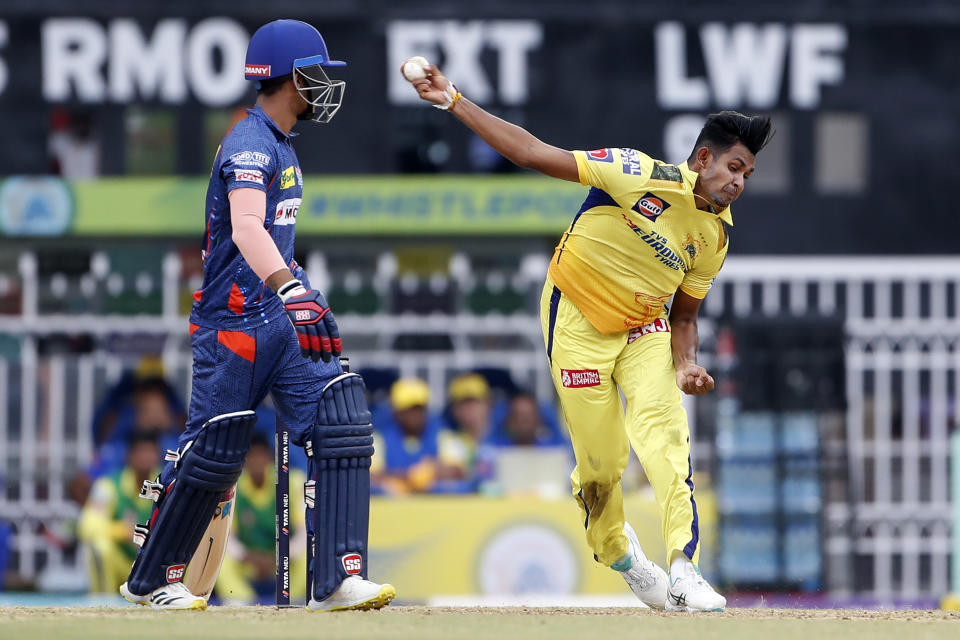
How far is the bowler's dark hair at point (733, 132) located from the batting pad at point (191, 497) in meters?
2.02

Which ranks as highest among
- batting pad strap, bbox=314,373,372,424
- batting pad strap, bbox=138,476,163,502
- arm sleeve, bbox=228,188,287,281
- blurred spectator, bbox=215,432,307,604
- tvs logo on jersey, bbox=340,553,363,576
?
arm sleeve, bbox=228,188,287,281

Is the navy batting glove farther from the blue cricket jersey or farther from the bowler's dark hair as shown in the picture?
the bowler's dark hair

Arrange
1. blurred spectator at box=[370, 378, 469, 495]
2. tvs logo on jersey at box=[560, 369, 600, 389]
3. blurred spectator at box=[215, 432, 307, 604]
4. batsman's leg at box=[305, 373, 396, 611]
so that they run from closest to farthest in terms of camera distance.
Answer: batsman's leg at box=[305, 373, 396, 611], tvs logo on jersey at box=[560, 369, 600, 389], blurred spectator at box=[215, 432, 307, 604], blurred spectator at box=[370, 378, 469, 495]

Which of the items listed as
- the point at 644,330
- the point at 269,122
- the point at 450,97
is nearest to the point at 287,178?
the point at 269,122

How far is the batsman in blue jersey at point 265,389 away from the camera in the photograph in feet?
20.1

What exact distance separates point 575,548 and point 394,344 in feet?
8.28

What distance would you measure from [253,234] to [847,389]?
7.55 m

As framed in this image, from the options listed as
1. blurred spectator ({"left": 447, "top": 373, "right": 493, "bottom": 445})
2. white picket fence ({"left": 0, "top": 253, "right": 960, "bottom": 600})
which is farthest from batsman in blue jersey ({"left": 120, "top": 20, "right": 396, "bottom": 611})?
white picket fence ({"left": 0, "top": 253, "right": 960, "bottom": 600})

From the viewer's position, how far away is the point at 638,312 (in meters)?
6.93

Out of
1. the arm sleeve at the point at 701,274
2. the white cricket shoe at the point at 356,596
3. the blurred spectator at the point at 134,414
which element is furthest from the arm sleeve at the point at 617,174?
the blurred spectator at the point at 134,414

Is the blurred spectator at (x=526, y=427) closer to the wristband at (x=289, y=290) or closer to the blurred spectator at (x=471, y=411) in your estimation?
the blurred spectator at (x=471, y=411)

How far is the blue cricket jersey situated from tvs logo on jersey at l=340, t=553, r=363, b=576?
2.84 feet

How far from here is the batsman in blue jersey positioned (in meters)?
6.14

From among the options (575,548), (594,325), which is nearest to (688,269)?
(594,325)
